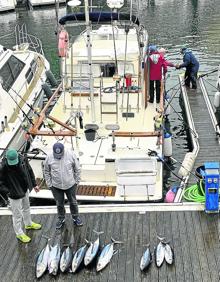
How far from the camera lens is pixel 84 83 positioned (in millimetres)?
13086

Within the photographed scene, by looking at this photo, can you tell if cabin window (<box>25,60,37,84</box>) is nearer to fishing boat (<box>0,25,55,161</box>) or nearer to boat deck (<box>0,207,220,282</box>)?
fishing boat (<box>0,25,55,161</box>)

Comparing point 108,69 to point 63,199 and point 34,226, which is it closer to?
point 63,199

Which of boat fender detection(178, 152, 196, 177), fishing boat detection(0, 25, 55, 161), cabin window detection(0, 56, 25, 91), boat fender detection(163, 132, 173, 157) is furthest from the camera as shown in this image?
cabin window detection(0, 56, 25, 91)

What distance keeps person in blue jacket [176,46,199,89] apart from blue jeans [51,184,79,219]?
29.1ft

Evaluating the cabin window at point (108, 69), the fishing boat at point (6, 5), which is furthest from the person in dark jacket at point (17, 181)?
the fishing boat at point (6, 5)

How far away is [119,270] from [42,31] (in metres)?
26.5

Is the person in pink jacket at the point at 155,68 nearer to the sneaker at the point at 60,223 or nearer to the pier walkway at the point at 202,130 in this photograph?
the pier walkway at the point at 202,130

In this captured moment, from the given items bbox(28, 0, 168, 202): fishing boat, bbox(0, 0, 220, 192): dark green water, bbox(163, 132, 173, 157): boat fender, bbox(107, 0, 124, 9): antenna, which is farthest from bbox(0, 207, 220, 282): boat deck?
bbox(107, 0, 124, 9): antenna

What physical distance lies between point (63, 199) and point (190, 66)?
950cm

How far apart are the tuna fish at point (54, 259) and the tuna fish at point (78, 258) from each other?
248 mm

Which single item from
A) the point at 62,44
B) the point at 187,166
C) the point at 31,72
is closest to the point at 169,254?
the point at 187,166

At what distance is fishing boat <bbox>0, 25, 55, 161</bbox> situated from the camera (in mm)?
12055

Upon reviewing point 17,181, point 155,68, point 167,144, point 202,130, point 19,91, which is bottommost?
point 202,130

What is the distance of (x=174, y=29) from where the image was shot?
29.7 metres
